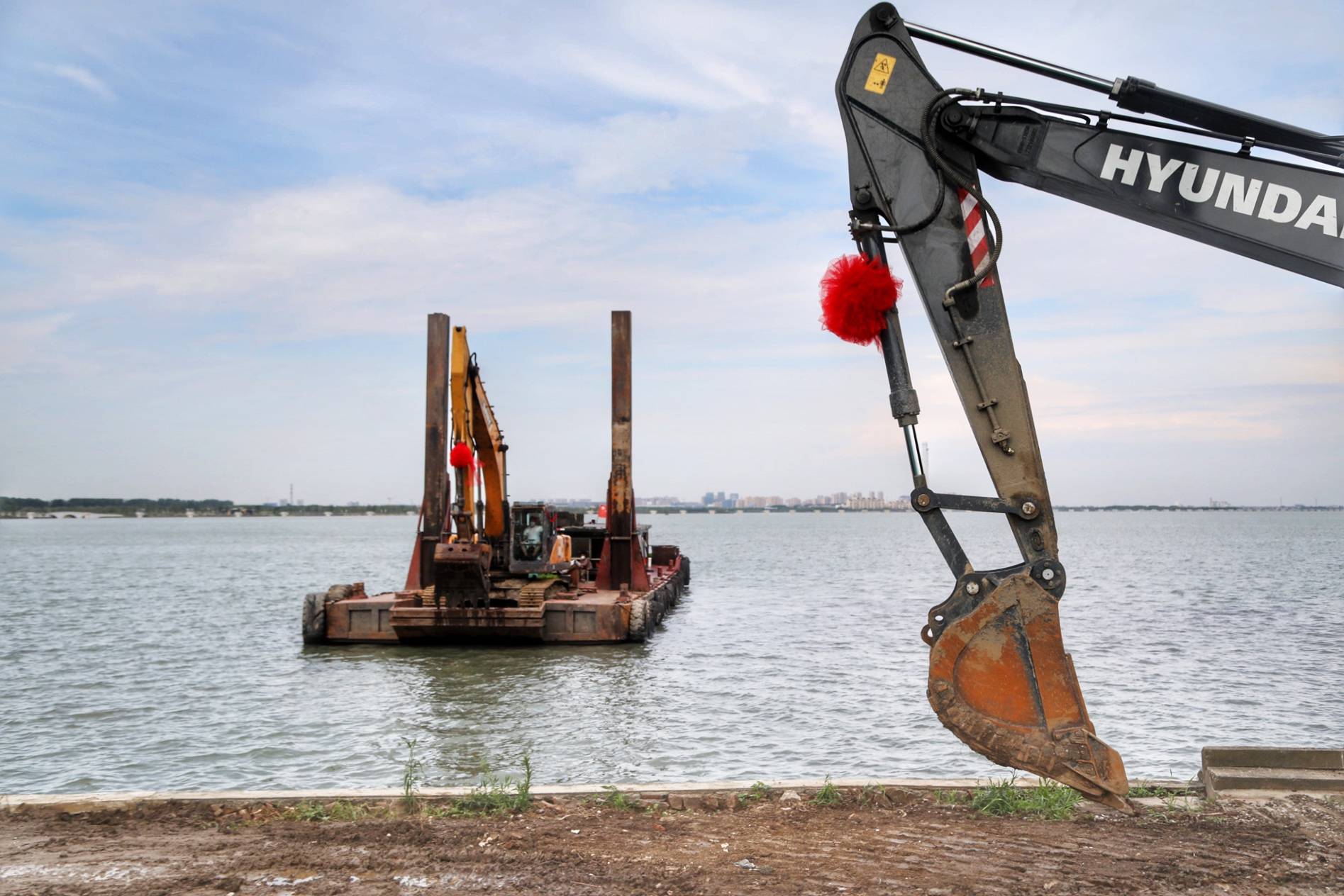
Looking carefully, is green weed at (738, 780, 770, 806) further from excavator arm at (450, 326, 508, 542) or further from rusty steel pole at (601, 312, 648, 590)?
rusty steel pole at (601, 312, 648, 590)

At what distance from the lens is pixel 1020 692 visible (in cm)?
515

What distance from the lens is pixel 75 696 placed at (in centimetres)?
1593

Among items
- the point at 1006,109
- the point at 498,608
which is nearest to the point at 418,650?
the point at 498,608

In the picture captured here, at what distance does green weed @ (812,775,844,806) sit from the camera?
723 cm

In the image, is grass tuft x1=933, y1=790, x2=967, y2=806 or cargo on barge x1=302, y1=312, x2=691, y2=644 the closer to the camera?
grass tuft x1=933, y1=790, x2=967, y2=806

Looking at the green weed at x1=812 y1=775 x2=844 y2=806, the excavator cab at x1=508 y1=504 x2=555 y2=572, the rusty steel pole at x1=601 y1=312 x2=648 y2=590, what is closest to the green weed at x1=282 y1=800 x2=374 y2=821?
the green weed at x1=812 y1=775 x2=844 y2=806

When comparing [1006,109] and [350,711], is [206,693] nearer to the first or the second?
[350,711]

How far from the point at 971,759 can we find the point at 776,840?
501 cm

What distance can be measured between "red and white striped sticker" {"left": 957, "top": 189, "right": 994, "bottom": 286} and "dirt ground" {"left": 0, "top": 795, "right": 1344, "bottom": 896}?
10.1 ft

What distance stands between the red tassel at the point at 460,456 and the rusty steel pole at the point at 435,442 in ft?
7.96

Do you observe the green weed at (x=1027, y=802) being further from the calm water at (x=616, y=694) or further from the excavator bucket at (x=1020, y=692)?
the calm water at (x=616, y=694)

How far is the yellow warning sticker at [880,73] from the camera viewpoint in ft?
18.9

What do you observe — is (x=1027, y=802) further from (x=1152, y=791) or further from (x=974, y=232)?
(x=974, y=232)

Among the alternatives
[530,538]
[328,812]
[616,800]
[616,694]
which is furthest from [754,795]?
[530,538]
